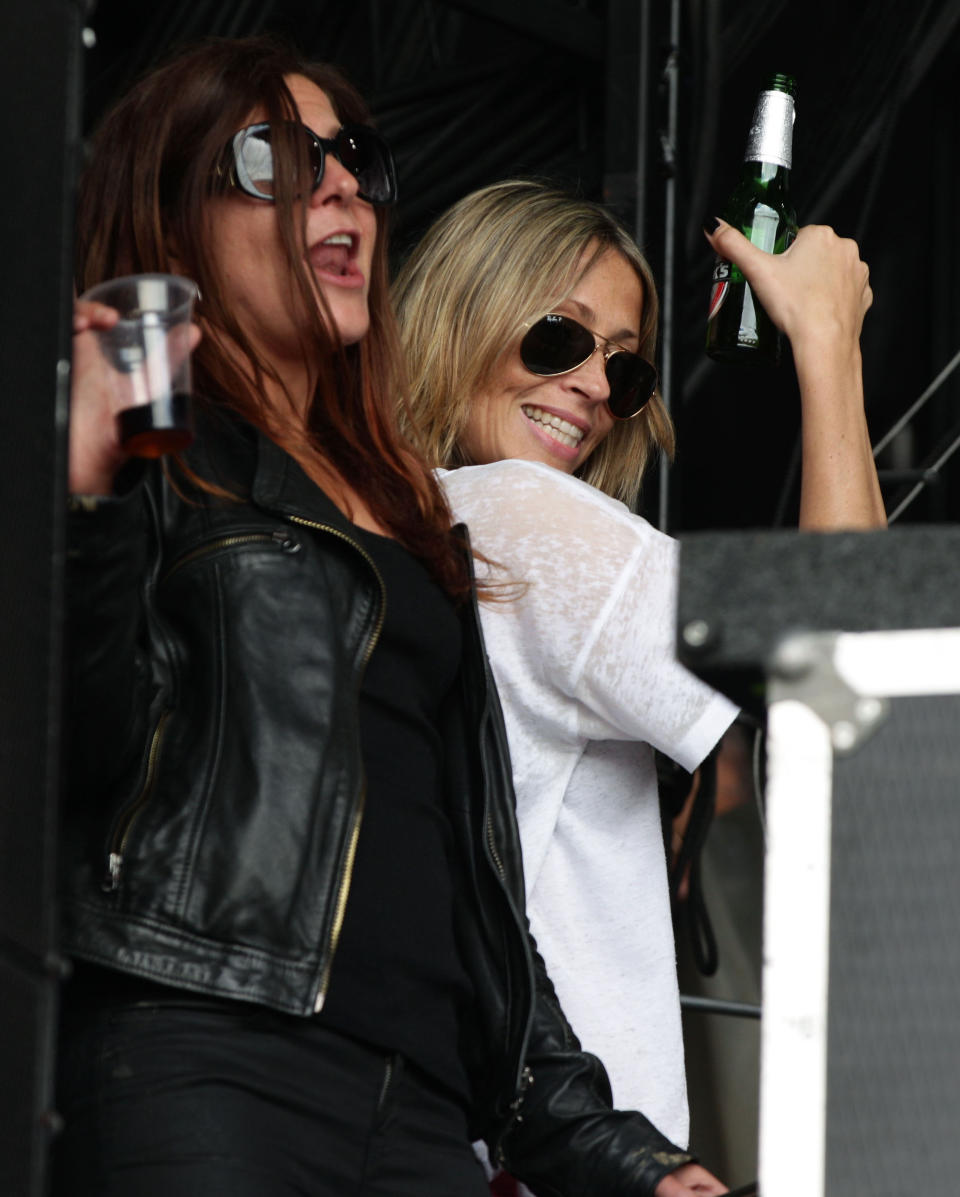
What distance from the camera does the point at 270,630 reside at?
4.77 ft

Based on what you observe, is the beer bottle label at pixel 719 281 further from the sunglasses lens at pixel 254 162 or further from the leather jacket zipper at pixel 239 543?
the leather jacket zipper at pixel 239 543

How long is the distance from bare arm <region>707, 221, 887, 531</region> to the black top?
0.55m

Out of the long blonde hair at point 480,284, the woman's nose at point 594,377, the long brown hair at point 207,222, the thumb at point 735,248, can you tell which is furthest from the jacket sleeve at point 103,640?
the thumb at point 735,248

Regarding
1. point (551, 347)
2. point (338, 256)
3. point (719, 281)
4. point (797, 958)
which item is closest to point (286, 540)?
point (338, 256)

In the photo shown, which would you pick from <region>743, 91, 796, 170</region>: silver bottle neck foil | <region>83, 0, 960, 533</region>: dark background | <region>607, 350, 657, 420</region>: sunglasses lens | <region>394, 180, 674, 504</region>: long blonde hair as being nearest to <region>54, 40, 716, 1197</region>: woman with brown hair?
<region>394, 180, 674, 504</region>: long blonde hair

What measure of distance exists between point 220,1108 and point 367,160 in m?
0.99

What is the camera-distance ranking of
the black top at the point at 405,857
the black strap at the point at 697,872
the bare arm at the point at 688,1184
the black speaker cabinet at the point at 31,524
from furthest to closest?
1. the black strap at the point at 697,872
2. the bare arm at the point at 688,1184
3. the black top at the point at 405,857
4. the black speaker cabinet at the point at 31,524

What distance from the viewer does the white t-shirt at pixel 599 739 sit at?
1.75 meters

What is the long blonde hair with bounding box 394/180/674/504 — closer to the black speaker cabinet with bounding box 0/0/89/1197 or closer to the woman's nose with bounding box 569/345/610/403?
the woman's nose with bounding box 569/345/610/403

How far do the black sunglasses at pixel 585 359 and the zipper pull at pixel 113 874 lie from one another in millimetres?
1017

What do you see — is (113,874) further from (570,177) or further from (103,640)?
(570,177)

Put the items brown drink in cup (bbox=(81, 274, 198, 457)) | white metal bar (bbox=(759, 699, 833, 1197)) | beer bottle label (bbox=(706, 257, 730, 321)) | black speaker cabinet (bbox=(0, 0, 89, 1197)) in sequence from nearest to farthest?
white metal bar (bbox=(759, 699, 833, 1197)) < black speaker cabinet (bbox=(0, 0, 89, 1197)) < brown drink in cup (bbox=(81, 274, 198, 457)) < beer bottle label (bbox=(706, 257, 730, 321))

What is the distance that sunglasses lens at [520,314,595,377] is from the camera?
2.17 m

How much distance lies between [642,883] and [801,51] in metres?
2.55
